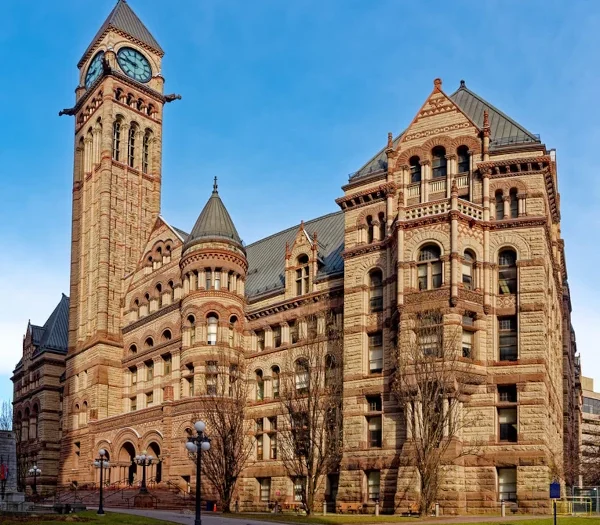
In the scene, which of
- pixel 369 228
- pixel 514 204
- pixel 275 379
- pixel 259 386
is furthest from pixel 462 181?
pixel 259 386

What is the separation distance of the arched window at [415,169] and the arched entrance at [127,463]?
32509 millimetres

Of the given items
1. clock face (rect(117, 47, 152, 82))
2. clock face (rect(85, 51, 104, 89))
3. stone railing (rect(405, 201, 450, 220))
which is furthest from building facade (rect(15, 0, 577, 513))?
clock face (rect(85, 51, 104, 89))

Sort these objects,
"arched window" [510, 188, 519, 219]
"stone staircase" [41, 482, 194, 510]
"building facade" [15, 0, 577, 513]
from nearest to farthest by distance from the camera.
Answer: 1. "building facade" [15, 0, 577, 513]
2. "arched window" [510, 188, 519, 219]
3. "stone staircase" [41, 482, 194, 510]

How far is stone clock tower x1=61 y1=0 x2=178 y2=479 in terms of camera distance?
7750 cm

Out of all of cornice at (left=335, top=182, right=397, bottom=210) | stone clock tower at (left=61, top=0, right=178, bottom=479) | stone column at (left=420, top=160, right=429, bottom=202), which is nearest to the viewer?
stone column at (left=420, top=160, right=429, bottom=202)

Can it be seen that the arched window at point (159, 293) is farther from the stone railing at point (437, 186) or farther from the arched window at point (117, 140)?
the stone railing at point (437, 186)

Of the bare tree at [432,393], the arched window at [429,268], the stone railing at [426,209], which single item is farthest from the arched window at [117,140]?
the bare tree at [432,393]

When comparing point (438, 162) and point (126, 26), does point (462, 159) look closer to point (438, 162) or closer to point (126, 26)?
point (438, 162)

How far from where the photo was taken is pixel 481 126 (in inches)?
2116

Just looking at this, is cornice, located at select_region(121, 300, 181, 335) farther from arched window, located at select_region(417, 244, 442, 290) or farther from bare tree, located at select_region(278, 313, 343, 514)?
arched window, located at select_region(417, 244, 442, 290)

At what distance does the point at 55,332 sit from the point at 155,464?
3045 cm

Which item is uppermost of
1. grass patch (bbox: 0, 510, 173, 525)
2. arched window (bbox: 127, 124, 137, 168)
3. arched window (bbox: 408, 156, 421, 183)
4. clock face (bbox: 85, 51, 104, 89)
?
clock face (bbox: 85, 51, 104, 89)

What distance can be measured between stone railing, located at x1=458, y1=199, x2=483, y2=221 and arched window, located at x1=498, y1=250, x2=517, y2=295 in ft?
8.14

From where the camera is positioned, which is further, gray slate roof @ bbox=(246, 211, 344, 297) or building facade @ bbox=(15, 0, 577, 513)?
gray slate roof @ bbox=(246, 211, 344, 297)
